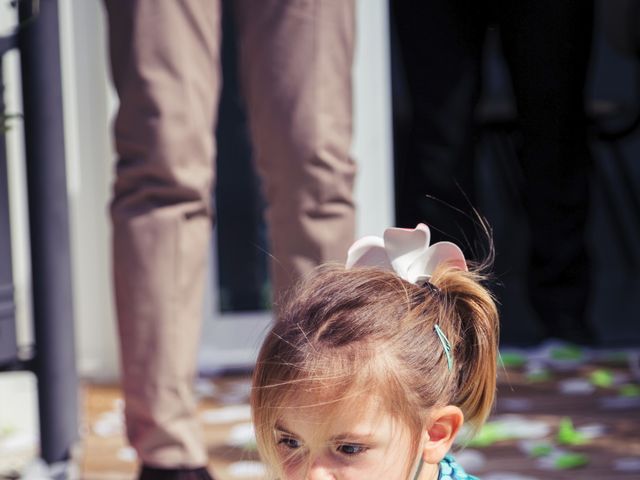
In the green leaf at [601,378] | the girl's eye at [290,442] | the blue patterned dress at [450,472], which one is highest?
the girl's eye at [290,442]

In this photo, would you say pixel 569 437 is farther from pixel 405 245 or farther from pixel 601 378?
pixel 405 245

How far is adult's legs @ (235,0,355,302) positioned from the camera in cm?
144

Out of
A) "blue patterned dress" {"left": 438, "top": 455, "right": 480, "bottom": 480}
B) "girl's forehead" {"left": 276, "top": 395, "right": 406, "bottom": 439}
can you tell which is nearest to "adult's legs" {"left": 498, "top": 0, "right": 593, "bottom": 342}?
"blue patterned dress" {"left": 438, "top": 455, "right": 480, "bottom": 480}

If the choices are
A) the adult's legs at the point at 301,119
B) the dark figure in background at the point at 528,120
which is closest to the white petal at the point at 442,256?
the adult's legs at the point at 301,119

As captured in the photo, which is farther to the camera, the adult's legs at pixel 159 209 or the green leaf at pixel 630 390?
the green leaf at pixel 630 390

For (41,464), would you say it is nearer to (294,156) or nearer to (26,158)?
(26,158)

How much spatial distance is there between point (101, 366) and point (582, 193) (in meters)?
1.29

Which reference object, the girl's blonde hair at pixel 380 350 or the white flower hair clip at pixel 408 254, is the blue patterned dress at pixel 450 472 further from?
the white flower hair clip at pixel 408 254

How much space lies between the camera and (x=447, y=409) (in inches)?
38.0

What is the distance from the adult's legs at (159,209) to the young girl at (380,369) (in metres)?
0.41

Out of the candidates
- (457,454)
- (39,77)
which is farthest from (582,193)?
(39,77)

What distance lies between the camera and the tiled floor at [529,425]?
5.14 ft

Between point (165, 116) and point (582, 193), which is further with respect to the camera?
point (582, 193)

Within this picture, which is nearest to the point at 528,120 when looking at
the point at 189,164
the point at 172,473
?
the point at 189,164
